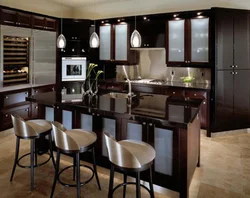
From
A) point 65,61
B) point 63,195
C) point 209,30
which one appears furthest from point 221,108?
point 65,61

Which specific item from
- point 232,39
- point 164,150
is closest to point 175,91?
point 232,39

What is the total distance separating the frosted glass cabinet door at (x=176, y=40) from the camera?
5.00 meters

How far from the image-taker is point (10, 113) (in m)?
4.68

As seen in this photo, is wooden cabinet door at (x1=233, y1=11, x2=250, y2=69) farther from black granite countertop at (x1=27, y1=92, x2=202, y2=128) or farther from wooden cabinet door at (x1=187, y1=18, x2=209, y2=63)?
black granite countertop at (x1=27, y1=92, x2=202, y2=128)

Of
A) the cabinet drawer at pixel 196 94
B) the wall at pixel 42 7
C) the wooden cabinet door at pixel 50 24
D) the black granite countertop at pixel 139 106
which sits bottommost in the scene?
the black granite countertop at pixel 139 106

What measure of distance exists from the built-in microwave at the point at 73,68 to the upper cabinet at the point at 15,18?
124 centimetres

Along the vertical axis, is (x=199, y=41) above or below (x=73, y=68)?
above

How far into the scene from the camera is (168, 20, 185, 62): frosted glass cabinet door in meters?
5.00

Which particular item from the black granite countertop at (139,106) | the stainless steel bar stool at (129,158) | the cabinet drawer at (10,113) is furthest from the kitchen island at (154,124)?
the cabinet drawer at (10,113)

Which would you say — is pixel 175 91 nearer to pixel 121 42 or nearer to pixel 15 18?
pixel 121 42

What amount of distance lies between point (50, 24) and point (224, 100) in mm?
4280

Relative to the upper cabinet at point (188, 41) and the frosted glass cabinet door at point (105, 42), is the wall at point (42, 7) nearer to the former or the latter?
the frosted glass cabinet door at point (105, 42)

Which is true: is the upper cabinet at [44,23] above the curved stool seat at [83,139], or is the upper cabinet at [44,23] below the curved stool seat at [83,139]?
above

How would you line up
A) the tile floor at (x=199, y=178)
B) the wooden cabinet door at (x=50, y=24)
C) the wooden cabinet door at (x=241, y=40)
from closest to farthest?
the tile floor at (x=199, y=178) → the wooden cabinet door at (x=241, y=40) → the wooden cabinet door at (x=50, y=24)
